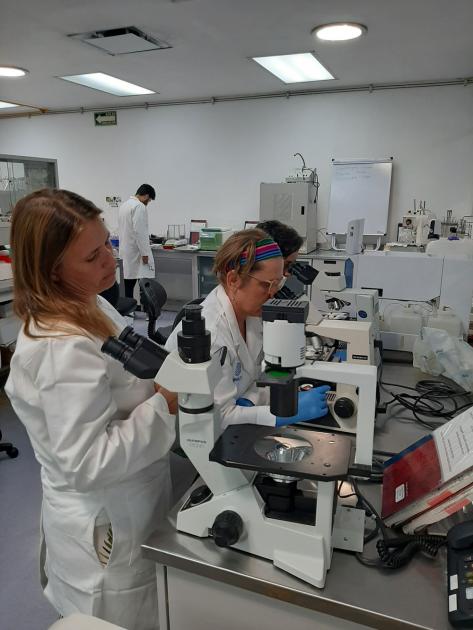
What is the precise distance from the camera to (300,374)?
2.57 feet

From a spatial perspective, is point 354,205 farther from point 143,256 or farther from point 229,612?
point 229,612

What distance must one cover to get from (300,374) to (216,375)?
147 millimetres

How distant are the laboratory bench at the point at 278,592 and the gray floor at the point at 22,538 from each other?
0.25m

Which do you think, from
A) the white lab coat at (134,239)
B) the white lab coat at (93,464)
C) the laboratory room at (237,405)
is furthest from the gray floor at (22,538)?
the white lab coat at (134,239)

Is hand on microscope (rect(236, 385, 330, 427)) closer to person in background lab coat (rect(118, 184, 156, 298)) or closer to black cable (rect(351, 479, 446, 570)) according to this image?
black cable (rect(351, 479, 446, 570))

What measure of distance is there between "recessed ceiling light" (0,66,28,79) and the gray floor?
10.3 ft

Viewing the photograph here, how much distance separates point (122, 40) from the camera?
3.13 meters

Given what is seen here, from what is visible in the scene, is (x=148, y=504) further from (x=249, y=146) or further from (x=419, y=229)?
(x=249, y=146)

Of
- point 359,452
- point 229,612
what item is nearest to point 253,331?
point 359,452

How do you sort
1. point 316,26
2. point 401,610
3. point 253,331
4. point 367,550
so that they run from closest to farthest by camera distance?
point 401,610, point 367,550, point 253,331, point 316,26

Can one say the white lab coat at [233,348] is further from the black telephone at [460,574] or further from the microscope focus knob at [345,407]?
the black telephone at [460,574]

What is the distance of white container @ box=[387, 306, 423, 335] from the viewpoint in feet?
6.37

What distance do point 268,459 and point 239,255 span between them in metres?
0.79

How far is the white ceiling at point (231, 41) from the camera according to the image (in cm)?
259
